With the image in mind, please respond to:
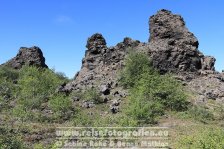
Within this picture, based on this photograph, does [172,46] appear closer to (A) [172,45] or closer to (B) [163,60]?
(A) [172,45]

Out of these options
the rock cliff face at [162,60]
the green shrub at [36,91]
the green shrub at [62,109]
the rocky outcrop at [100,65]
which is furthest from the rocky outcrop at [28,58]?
the green shrub at [62,109]

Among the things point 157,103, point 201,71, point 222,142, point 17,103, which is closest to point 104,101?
point 157,103

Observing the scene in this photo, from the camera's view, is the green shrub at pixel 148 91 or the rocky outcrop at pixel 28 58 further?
the rocky outcrop at pixel 28 58

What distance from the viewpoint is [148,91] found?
51.2 m

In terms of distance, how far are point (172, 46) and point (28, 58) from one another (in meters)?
39.8

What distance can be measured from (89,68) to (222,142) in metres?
45.2

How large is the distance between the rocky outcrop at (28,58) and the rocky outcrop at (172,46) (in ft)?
109

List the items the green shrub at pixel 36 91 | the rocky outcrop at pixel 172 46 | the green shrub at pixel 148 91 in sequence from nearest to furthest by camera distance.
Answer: the green shrub at pixel 148 91, the green shrub at pixel 36 91, the rocky outcrop at pixel 172 46

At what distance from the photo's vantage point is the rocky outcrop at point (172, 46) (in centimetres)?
6003

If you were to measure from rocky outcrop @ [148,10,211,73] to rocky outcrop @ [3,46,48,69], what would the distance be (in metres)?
33.1

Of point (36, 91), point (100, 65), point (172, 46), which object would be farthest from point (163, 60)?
point (36, 91)

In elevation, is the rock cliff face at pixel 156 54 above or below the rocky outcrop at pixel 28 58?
below

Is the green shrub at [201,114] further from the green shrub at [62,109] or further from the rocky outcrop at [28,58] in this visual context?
the rocky outcrop at [28,58]

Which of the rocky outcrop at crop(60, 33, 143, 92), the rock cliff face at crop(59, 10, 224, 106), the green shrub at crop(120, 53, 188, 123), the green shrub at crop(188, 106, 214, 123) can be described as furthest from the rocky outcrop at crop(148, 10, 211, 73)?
the green shrub at crop(188, 106, 214, 123)
